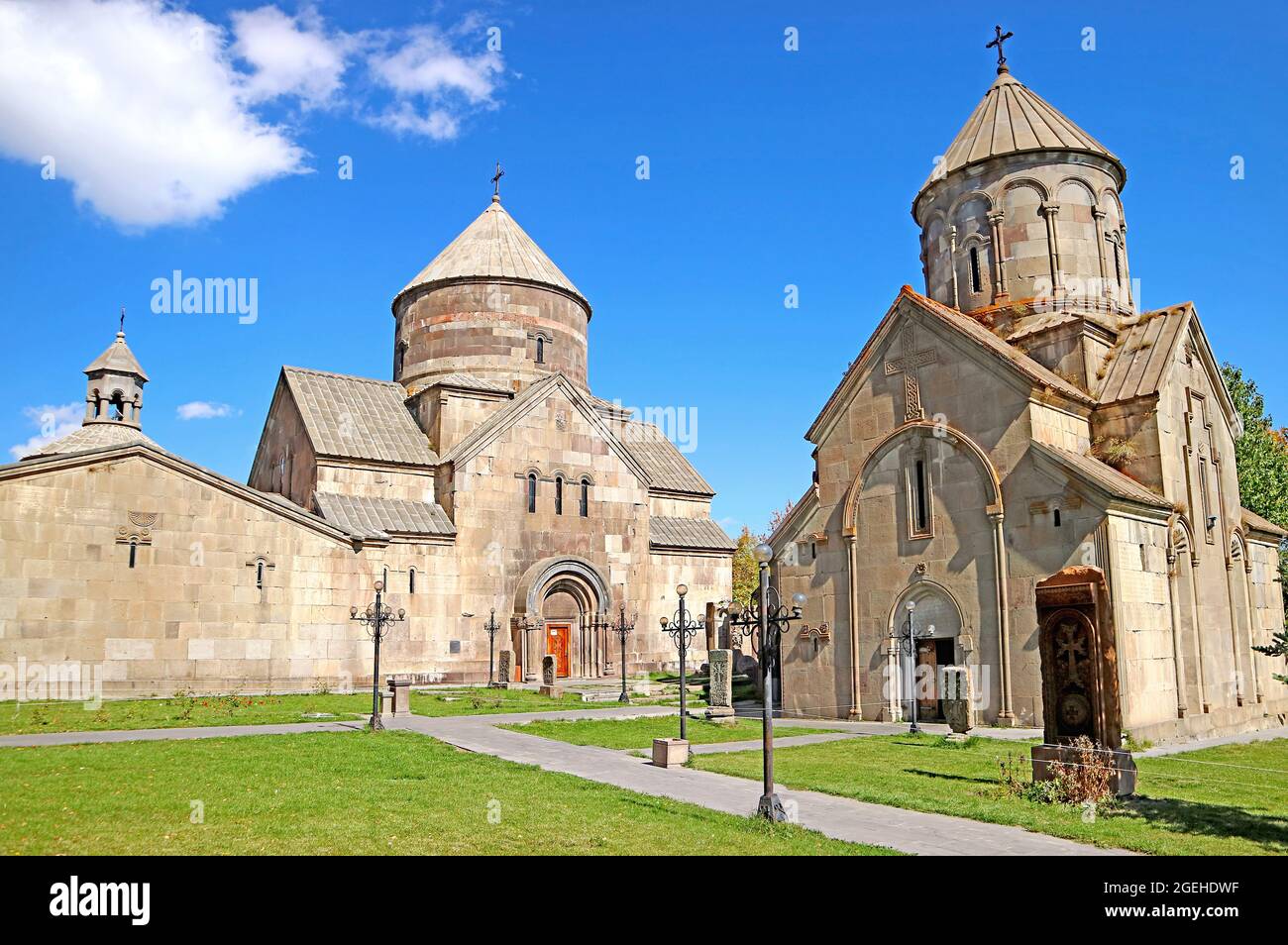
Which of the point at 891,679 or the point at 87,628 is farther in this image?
the point at 87,628

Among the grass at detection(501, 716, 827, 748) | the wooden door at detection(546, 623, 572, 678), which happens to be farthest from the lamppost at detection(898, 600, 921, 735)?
the wooden door at detection(546, 623, 572, 678)

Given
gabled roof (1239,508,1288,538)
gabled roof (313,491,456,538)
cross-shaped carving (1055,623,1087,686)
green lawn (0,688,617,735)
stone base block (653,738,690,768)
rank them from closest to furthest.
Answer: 1. cross-shaped carving (1055,623,1087,686)
2. stone base block (653,738,690,768)
3. green lawn (0,688,617,735)
4. gabled roof (1239,508,1288,538)
5. gabled roof (313,491,456,538)

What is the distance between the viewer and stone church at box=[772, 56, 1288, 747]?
17656 mm

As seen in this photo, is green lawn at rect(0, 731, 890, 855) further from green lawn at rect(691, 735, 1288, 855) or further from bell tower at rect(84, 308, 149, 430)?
bell tower at rect(84, 308, 149, 430)

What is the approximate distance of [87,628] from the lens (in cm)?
2239

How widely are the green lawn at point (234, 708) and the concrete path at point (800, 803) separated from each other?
478 centimetres

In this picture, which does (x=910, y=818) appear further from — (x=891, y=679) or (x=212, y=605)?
(x=212, y=605)

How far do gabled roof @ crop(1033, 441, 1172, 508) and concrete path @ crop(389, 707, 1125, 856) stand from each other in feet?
30.4

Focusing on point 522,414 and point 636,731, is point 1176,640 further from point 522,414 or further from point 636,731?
point 522,414

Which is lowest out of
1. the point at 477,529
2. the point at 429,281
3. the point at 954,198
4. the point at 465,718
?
the point at 465,718

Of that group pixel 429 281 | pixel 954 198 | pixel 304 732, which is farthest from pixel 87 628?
pixel 954 198

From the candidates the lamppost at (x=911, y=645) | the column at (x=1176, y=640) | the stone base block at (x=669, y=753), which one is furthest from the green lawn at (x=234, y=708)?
the column at (x=1176, y=640)

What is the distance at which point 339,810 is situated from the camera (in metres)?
9.52

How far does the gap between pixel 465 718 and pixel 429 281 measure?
21.2m
